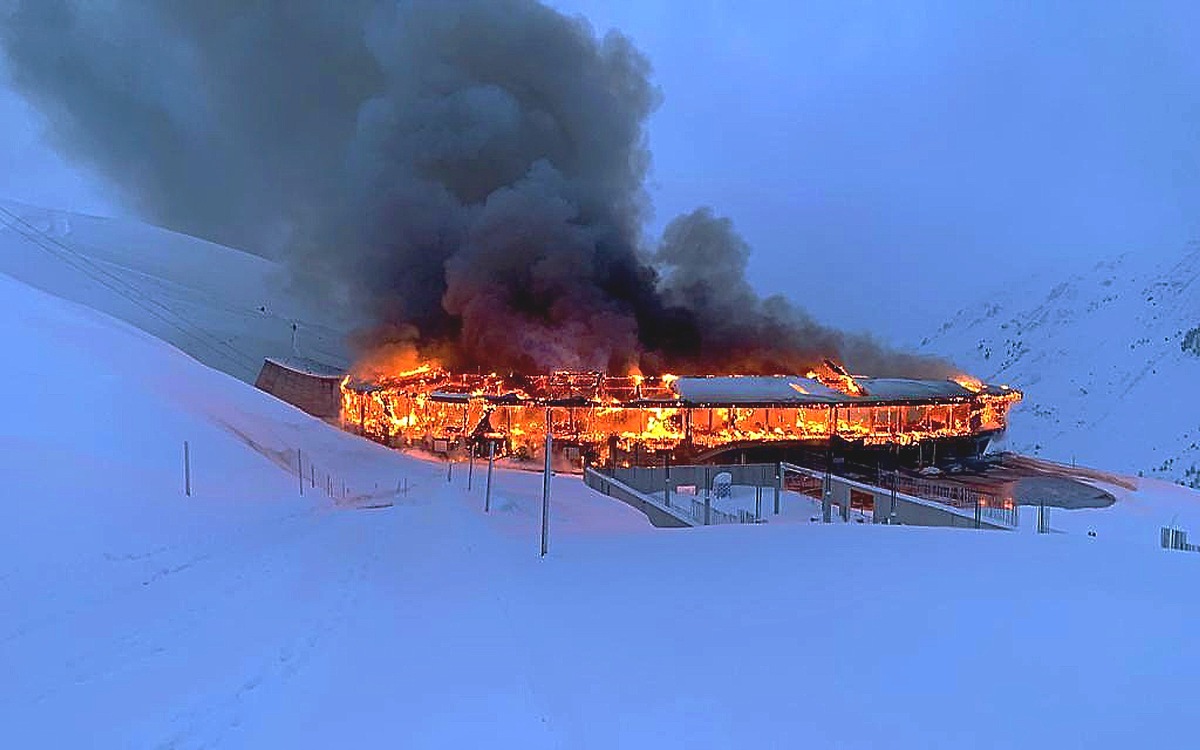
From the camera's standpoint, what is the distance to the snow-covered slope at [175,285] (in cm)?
6034

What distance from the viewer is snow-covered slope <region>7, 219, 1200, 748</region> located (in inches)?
183

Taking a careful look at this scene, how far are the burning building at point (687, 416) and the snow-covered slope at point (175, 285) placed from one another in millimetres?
34649

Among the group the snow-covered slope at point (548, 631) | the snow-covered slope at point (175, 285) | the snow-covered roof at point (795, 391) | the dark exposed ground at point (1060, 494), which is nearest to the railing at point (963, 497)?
the dark exposed ground at point (1060, 494)

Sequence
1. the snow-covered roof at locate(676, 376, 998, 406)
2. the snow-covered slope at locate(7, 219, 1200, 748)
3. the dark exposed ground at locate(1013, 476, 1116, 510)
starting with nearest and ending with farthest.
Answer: the snow-covered slope at locate(7, 219, 1200, 748), the dark exposed ground at locate(1013, 476, 1116, 510), the snow-covered roof at locate(676, 376, 998, 406)

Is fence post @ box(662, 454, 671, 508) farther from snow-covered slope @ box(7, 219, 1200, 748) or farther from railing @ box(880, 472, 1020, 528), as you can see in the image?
snow-covered slope @ box(7, 219, 1200, 748)

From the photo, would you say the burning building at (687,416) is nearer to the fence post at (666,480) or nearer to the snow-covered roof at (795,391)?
the snow-covered roof at (795,391)

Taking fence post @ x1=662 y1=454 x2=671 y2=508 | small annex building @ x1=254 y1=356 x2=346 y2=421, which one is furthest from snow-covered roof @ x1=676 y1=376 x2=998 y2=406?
small annex building @ x1=254 y1=356 x2=346 y2=421

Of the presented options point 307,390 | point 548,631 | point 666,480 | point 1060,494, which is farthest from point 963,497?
point 307,390

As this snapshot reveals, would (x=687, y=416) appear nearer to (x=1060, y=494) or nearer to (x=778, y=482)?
(x=778, y=482)

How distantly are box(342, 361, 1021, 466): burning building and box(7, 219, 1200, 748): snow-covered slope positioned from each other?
15.5 m

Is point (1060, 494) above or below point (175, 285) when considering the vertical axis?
below

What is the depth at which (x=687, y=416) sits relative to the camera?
27.8m

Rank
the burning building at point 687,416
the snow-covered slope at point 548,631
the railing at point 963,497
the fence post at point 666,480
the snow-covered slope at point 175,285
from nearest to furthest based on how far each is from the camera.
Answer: the snow-covered slope at point 548,631, the railing at point 963,497, the fence post at point 666,480, the burning building at point 687,416, the snow-covered slope at point 175,285

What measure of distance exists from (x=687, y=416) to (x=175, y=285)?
56016 mm
